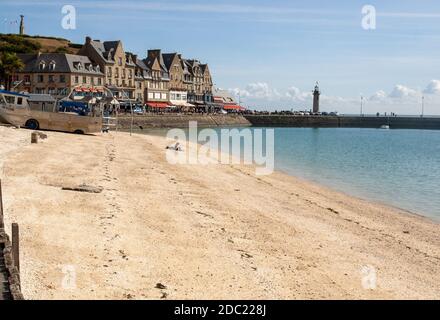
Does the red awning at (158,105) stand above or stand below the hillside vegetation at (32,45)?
below

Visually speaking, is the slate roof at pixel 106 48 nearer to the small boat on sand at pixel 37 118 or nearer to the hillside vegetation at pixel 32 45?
the hillside vegetation at pixel 32 45

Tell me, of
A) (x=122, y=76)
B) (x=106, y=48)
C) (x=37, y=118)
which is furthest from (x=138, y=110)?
(x=37, y=118)

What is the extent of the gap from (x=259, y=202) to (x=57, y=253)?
10837mm

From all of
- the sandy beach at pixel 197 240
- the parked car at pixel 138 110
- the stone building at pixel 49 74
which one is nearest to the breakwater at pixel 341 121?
the parked car at pixel 138 110

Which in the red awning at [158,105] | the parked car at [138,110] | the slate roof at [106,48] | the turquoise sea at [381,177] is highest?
the slate roof at [106,48]

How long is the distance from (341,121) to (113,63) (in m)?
75.7

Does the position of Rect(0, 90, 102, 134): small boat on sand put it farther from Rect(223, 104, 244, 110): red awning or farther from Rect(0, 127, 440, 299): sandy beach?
Rect(223, 104, 244, 110): red awning

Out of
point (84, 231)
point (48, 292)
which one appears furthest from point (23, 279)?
point (84, 231)

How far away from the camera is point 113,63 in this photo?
93250 mm

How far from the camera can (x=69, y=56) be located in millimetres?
83875

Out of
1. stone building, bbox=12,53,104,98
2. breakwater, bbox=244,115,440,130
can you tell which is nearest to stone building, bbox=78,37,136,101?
stone building, bbox=12,53,104,98

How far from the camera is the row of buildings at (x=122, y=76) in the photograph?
82.6 meters

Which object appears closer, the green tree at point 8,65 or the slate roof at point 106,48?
the green tree at point 8,65

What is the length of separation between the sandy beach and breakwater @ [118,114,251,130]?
57.0m
